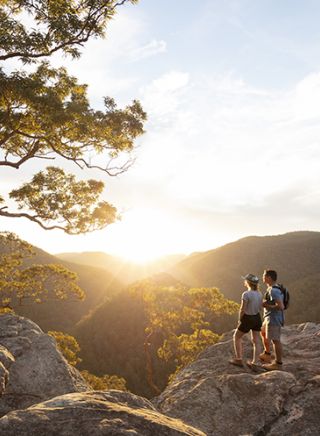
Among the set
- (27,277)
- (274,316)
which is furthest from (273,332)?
(27,277)

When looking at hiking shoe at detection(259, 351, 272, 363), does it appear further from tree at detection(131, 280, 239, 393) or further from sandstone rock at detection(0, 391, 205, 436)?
tree at detection(131, 280, 239, 393)

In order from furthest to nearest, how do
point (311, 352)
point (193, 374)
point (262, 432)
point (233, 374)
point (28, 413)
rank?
1. point (311, 352)
2. point (193, 374)
3. point (233, 374)
4. point (262, 432)
5. point (28, 413)

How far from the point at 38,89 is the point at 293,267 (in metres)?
132

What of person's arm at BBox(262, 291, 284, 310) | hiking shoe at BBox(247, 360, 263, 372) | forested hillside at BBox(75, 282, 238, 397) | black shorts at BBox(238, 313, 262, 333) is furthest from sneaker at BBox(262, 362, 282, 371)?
forested hillside at BBox(75, 282, 238, 397)

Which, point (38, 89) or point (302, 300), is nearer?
point (38, 89)

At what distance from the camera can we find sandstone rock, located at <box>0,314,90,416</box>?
28.1ft

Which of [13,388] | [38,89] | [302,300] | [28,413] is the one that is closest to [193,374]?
[13,388]

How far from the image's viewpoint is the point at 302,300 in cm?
9631

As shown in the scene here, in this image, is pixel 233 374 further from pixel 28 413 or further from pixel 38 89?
pixel 38 89

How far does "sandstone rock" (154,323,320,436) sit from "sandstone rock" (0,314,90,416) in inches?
99.5

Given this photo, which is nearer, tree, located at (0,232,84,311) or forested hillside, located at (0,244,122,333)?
tree, located at (0,232,84,311)

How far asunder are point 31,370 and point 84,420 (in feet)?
19.4

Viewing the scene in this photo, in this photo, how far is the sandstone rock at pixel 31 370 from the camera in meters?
8.57

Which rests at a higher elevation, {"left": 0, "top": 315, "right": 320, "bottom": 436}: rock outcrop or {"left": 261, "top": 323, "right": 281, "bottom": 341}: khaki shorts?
{"left": 261, "top": 323, "right": 281, "bottom": 341}: khaki shorts
